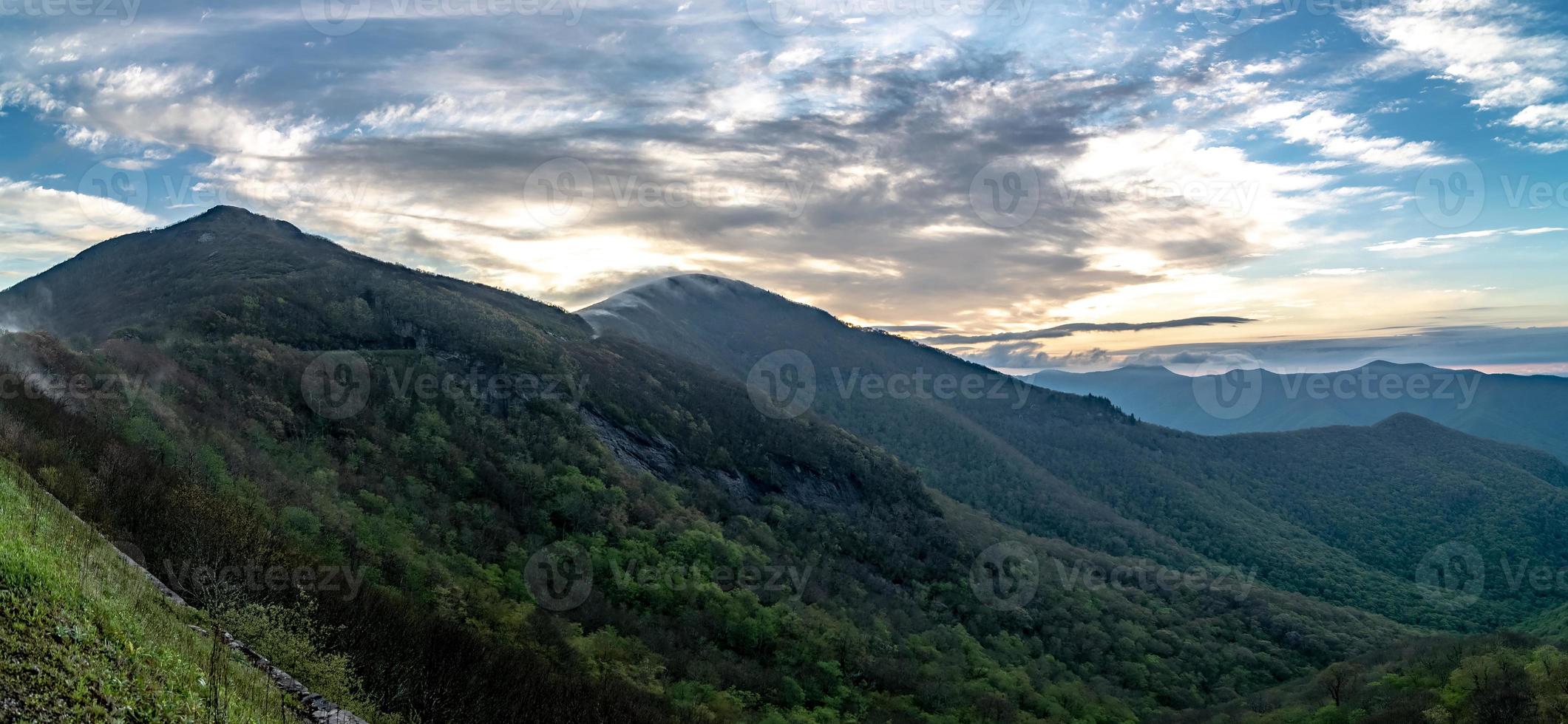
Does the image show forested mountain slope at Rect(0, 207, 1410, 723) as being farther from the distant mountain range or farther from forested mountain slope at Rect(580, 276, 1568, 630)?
forested mountain slope at Rect(580, 276, 1568, 630)

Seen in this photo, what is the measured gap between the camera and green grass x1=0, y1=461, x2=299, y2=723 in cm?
866

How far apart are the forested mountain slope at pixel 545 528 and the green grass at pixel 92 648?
164 inches

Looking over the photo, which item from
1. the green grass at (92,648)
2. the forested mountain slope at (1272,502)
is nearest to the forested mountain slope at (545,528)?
the green grass at (92,648)

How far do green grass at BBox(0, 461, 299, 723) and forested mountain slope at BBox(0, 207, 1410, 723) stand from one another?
4.17 metres

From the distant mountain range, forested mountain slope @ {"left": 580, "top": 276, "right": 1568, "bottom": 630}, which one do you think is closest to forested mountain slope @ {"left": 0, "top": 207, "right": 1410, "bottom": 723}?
the distant mountain range

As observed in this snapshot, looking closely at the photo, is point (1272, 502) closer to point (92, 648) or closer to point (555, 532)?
point (555, 532)

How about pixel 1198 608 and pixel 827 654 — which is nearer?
pixel 827 654

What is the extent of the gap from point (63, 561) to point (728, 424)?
6813 cm

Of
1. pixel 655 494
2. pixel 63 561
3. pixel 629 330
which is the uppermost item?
pixel 629 330

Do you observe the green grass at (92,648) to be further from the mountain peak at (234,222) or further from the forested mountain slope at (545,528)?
the mountain peak at (234,222)

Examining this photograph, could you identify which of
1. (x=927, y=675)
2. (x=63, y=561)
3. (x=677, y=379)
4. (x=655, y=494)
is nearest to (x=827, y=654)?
(x=927, y=675)

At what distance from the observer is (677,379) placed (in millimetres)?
90375

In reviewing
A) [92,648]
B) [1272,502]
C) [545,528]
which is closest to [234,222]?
[545,528]

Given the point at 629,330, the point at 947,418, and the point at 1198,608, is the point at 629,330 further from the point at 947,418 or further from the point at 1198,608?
the point at 1198,608
